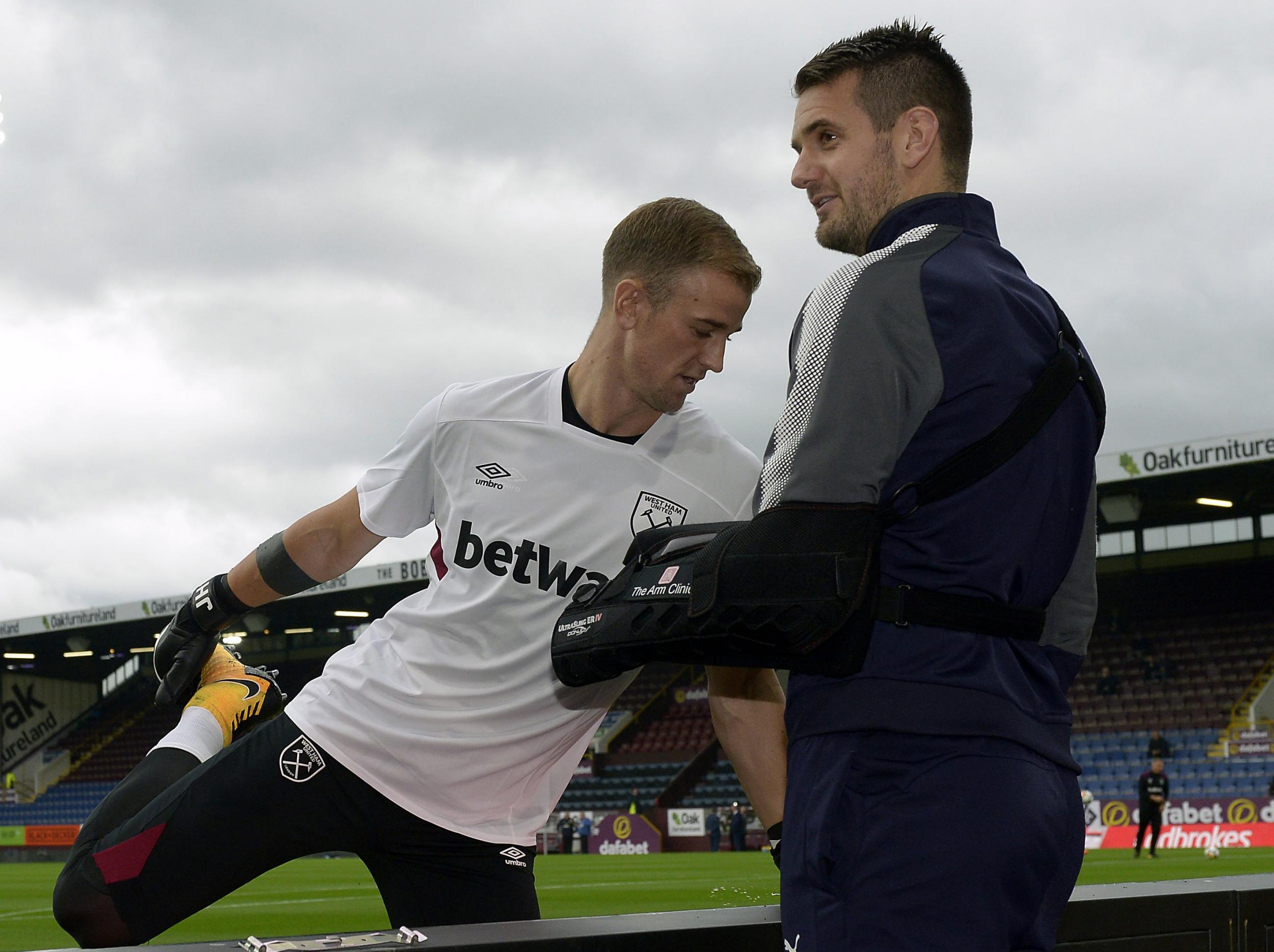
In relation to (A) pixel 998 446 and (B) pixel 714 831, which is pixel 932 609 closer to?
(A) pixel 998 446

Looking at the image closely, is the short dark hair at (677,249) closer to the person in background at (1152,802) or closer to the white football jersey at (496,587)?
the white football jersey at (496,587)

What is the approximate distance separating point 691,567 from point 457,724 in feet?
5.15

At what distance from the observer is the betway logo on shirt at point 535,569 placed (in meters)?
3.25

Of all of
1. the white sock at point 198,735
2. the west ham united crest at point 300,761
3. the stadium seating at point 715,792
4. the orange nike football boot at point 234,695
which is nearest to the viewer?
the west ham united crest at point 300,761

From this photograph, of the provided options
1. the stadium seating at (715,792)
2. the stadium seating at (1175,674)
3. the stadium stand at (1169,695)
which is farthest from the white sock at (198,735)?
the stadium seating at (1175,674)

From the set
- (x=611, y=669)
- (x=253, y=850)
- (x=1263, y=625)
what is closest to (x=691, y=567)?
(x=611, y=669)

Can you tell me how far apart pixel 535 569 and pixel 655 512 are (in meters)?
0.36

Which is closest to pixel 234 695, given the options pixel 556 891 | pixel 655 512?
pixel 655 512

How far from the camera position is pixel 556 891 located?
15.0 m

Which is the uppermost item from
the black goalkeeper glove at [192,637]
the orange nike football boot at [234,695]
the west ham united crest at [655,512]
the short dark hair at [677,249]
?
the short dark hair at [677,249]

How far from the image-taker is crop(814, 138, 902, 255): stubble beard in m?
2.09

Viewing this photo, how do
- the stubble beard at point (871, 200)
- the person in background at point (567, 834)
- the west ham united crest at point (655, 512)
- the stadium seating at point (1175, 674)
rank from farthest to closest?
the person in background at point (567, 834) < the stadium seating at point (1175, 674) < the west ham united crest at point (655, 512) < the stubble beard at point (871, 200)

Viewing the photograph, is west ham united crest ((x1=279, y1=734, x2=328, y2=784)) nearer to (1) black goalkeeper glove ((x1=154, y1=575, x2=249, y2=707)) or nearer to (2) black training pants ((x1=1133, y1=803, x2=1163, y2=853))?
(1) black goalkeeper glove ((x1=154, y1=575, x2=249, y2=707))

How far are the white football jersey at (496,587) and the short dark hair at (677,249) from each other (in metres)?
0.46
